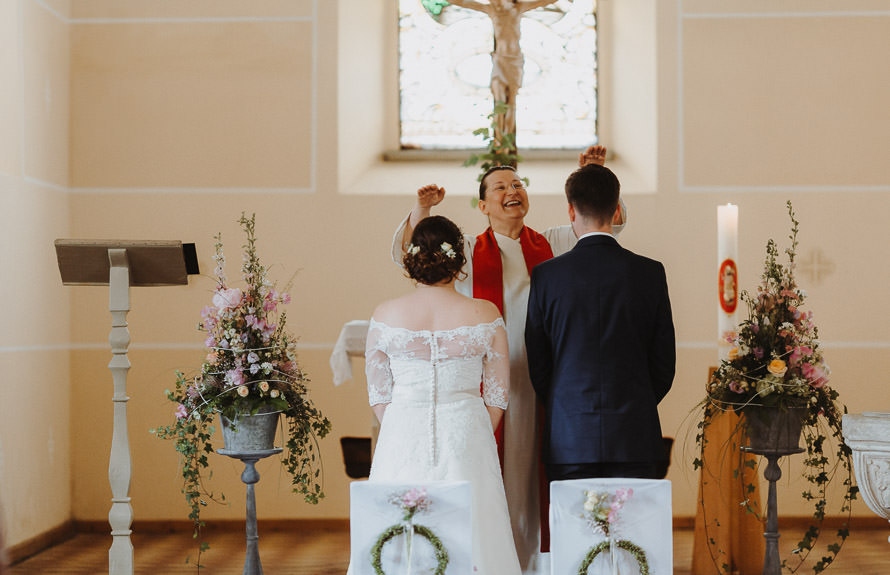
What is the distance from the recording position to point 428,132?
7.34 metres

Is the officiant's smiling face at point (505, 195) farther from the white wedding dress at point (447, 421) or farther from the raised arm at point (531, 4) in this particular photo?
the raised arm at point (531, 4)

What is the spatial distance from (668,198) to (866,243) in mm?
1316

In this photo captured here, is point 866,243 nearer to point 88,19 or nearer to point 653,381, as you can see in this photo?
point 653,381

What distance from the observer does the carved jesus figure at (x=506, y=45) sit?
237 inches

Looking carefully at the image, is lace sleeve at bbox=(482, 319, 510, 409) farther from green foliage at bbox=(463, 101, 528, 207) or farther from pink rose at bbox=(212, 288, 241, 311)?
green foliage at bbox=(463, 101, 528, 207)

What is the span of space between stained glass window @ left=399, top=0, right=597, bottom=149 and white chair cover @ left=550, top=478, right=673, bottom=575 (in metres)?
4.81

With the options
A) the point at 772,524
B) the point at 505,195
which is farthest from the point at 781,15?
the point at 772,524

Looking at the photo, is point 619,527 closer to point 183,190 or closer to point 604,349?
point 604,349

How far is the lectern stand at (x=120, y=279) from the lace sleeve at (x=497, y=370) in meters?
1.32

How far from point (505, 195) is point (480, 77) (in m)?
3.71

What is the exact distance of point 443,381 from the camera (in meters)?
3.28

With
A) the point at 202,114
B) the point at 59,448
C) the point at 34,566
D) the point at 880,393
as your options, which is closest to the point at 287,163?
the point at 202,114

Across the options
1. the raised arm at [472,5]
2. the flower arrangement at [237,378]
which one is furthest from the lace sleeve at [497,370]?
the raised arm at [472,5]

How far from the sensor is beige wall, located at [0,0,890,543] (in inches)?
247
